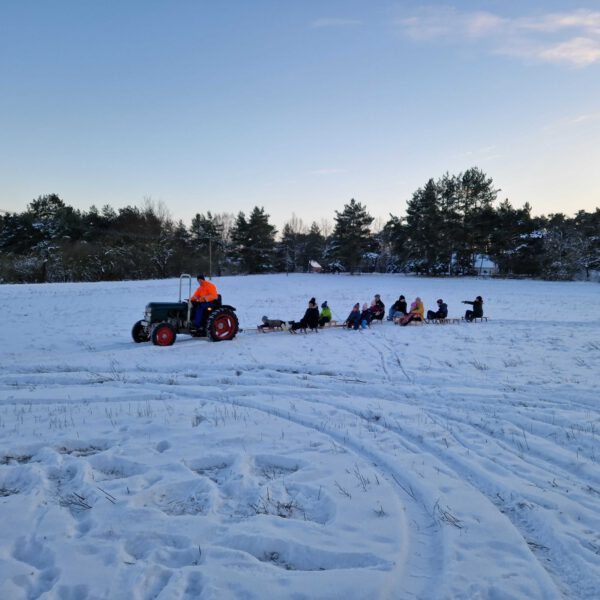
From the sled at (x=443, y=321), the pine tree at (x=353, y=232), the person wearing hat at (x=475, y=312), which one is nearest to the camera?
the sled at (x=443, y=321)

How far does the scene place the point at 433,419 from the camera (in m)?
5.93

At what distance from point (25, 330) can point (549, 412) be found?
47.7 ft

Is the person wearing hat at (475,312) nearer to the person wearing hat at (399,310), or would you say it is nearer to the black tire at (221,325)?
the person wearing hat at (399,310)

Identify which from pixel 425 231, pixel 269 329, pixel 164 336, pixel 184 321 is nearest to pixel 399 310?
pixel 269 329

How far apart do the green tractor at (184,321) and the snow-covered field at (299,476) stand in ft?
5.36

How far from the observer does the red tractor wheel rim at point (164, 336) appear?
35.6 feet

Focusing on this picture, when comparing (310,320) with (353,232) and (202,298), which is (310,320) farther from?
(353,232)

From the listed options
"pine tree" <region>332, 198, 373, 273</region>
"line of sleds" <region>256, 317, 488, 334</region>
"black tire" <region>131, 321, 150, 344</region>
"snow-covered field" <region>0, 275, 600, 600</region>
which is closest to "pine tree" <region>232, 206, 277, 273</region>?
"pine tree" <region>332, 198, 373, 273</region>

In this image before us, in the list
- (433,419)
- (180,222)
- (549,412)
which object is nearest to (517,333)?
(549,412)

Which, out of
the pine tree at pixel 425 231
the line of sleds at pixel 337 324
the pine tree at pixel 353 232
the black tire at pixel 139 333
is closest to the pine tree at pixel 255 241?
the pine tree at pixel 353 232

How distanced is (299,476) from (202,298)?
7.88m

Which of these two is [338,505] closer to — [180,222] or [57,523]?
[57,523]

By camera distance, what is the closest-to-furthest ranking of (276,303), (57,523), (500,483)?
1. (57,523)
2. (500,483)
3. (276,303)

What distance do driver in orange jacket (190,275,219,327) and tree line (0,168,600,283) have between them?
31943 mm
